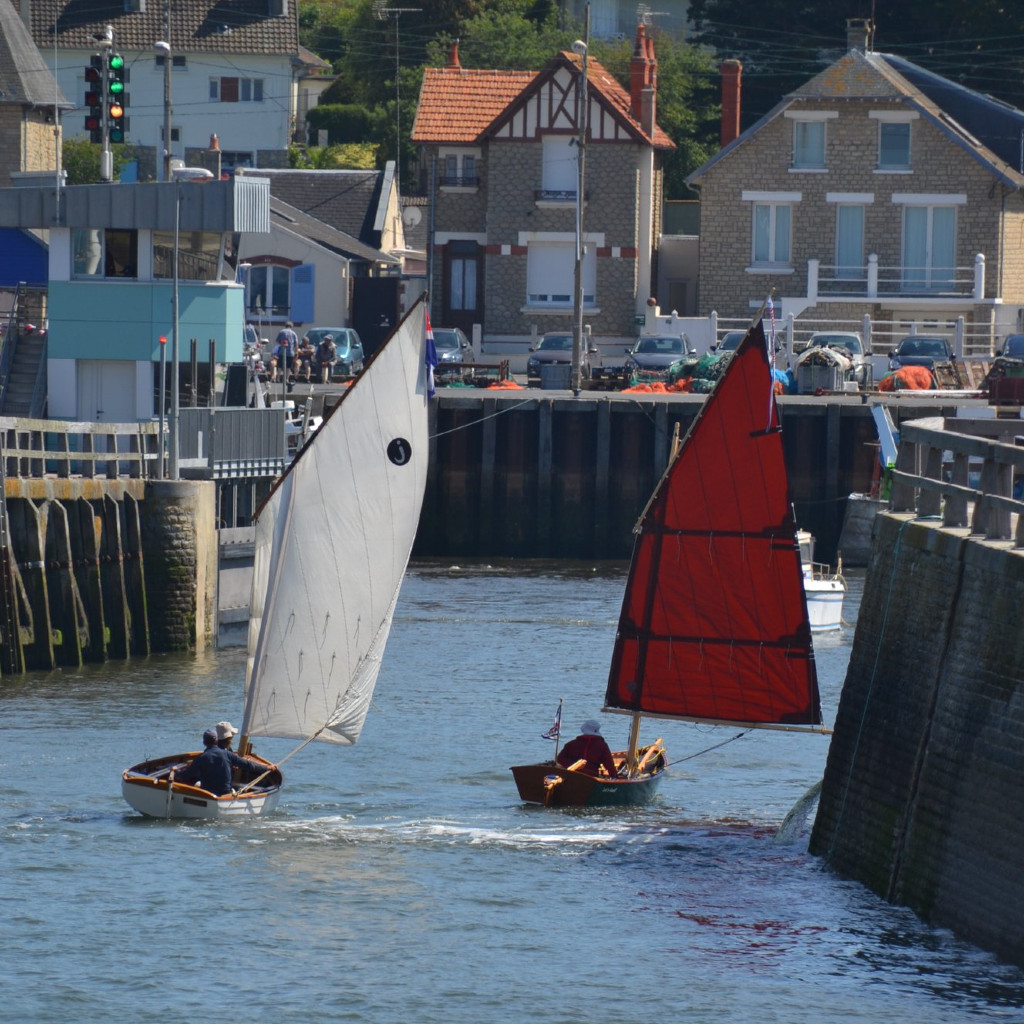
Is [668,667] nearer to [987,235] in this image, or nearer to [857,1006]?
[857,1006]

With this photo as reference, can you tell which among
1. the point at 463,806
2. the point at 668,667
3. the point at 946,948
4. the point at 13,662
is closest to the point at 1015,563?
the point at 946,948

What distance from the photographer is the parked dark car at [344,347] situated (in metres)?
62.5

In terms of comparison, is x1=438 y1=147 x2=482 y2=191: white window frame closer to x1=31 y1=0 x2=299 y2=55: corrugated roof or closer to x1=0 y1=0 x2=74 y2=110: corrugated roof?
x1=0 y1=0 x2=74 y2=110: corrugated roof

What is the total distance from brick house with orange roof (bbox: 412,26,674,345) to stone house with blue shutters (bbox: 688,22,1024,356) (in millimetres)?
2762

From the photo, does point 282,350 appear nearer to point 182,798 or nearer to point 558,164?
point 558,164

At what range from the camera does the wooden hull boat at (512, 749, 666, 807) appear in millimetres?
26125

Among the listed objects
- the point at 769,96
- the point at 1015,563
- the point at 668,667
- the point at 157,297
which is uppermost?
the point at 769,96

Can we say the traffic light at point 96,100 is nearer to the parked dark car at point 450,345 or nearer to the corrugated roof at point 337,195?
the parked dark car at point 450,345

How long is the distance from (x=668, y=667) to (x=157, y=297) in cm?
1971

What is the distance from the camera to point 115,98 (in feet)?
110

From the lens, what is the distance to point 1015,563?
18000 millimetres

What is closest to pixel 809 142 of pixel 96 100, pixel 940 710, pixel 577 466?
pixel 577 466

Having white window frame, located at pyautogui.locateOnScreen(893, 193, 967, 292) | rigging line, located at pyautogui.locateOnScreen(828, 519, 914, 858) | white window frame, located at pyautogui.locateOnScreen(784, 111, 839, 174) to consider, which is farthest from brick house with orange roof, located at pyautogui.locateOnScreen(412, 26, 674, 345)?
rigging line, located at pyautogui.locateOnScreen(828, 519, 914, 858)

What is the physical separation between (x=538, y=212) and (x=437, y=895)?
53563mm
